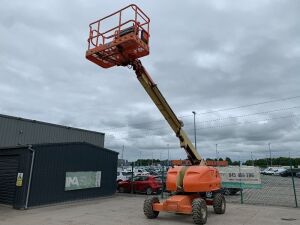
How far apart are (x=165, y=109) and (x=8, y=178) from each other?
9.36 meters

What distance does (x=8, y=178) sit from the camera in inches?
632

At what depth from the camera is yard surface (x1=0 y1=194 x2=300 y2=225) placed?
11.7m

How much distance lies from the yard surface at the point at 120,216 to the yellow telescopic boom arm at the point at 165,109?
261 cm

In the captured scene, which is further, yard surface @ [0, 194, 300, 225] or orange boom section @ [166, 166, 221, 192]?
orange boom section @ [166, 166, 221, 192]

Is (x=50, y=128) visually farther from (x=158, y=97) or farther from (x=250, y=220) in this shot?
(x=250, y=220)

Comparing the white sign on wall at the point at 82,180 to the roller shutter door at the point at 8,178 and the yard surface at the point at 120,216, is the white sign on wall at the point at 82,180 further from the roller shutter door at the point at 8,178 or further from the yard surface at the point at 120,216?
the roller shutter door at the point at 8,178

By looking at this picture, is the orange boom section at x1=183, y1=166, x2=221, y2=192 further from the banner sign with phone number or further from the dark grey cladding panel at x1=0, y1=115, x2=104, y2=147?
the dark grey cladding panel at x1=0, y1=115, x2=104, y2=147

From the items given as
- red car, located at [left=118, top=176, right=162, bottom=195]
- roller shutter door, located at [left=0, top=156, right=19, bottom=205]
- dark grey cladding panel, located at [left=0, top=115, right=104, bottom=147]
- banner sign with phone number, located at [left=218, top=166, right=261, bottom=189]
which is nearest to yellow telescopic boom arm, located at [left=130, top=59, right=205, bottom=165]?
banner sign with phone number, located at [left=218, top=166, right=261, bottom=189]

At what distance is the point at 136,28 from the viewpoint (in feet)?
33.6

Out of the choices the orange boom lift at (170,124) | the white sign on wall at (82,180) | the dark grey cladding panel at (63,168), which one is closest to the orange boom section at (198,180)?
the orange boom lift at (170,124)

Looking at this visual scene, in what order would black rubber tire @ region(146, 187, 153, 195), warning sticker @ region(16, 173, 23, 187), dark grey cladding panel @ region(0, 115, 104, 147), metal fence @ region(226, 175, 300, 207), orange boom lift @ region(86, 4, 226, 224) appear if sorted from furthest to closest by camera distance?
black rubber tire @ region(146, 187, 153, 195), dark grey cladding panel @ region(0, 115, 104, 147), metal fence @ region(226, 175, 300, 207), warning sticker @ region(16, 173, 23, 187), orange boom lift @ region(86, 4, 226, 224)

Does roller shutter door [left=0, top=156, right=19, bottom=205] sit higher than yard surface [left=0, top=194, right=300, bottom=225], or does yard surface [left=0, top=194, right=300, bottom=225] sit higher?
roller shutter door [left=0, top=156, right=19, bottom=205]

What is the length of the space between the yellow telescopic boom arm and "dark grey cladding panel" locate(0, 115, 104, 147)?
1347 cm

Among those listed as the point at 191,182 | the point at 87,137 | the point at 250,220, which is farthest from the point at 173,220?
the point at 87,137
